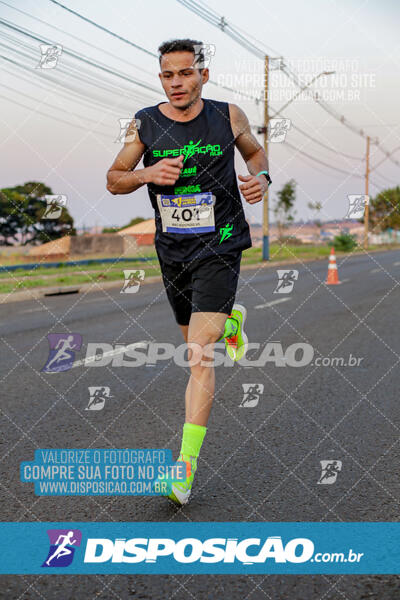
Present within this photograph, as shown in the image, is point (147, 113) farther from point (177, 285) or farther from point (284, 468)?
point (284, 468)

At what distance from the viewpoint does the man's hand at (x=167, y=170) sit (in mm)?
3381

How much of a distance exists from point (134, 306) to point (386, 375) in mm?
7554

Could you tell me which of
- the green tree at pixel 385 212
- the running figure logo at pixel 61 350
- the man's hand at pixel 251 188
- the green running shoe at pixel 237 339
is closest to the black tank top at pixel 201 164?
the man's hand at pixel 251 188

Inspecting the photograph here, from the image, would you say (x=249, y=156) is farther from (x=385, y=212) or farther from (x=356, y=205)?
(x=385, y=212)

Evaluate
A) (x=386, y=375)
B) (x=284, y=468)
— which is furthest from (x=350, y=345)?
(x=284, y=468)

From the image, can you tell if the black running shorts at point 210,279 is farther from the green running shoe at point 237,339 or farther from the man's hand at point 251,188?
the green running shoe at point 237,339

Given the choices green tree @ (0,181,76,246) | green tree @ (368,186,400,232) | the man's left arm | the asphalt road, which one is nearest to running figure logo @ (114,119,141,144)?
the man's left arm

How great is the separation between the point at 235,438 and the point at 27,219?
38939 millimetres

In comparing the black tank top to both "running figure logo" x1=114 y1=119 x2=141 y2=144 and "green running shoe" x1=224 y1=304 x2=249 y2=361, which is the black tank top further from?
"green running shoe" x1=224 y1=304 x2=249 y2=361

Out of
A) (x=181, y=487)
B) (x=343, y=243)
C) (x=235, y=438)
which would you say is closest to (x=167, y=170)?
(x=181, y=487)

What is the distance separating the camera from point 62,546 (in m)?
2.98

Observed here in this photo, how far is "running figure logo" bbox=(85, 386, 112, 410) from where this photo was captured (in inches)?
214

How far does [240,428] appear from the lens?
4820 millimetres

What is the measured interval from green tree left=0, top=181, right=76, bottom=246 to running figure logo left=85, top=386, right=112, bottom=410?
1248 inches
